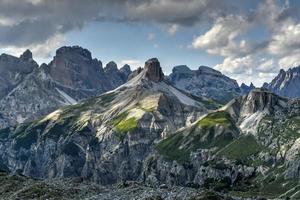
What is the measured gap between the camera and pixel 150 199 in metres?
122

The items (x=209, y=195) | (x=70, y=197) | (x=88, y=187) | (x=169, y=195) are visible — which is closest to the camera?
(x=209, y=195)

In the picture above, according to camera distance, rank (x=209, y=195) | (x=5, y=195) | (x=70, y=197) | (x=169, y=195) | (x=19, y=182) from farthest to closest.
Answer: (x=19, y=182) < (x=5, y=195) < (x=70, y=197) < (x=169, y=195) < (x=209, y=195)

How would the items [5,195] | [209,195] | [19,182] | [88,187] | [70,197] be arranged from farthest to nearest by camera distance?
[19,182] < [88,187] < [5,195] < [70,197] < [209,195]

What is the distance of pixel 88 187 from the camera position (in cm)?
17250

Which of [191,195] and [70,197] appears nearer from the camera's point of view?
[191,195]

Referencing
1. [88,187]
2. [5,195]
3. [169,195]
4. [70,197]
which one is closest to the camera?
[169,195]

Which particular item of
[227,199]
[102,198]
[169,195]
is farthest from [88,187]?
[227,199]

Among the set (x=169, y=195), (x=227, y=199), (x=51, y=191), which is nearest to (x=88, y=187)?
(x=51, y=191)

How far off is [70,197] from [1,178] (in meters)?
55.6

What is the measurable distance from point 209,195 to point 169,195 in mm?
14659

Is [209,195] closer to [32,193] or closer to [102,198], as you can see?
[102,198]

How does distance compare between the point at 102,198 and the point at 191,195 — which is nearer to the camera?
the point at 191,195

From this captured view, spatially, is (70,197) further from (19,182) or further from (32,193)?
(19,182)

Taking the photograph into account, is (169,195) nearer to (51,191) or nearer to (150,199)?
(150,199)
